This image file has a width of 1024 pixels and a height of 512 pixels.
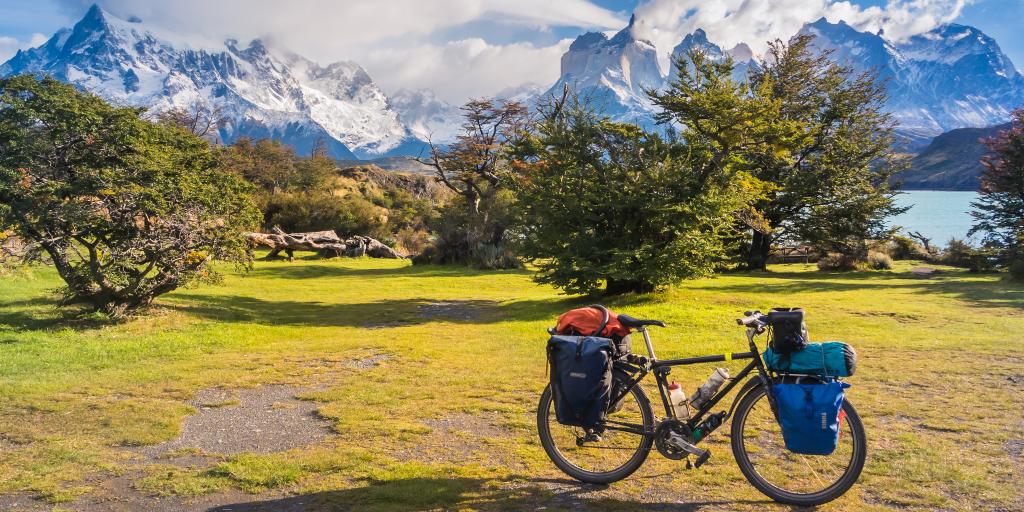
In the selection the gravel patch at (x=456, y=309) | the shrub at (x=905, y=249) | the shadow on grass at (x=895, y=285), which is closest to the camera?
the gravel patch at (x=456, y=309)

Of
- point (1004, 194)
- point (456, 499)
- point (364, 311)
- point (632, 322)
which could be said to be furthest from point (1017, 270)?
point (456, 499)

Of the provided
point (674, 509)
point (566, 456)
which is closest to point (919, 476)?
point (674, 509)

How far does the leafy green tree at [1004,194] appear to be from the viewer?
25594 mm

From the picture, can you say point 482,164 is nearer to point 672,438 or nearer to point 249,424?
point 249,424

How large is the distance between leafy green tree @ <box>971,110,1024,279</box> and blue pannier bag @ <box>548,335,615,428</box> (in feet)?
90.9

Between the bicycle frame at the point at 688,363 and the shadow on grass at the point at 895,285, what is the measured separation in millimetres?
15090

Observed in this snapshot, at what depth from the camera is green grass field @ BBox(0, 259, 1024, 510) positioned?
443 centimetres

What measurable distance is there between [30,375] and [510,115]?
33734mm

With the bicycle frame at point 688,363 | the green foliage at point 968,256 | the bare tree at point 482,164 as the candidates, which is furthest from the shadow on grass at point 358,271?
the bicycle frame at point 688,363

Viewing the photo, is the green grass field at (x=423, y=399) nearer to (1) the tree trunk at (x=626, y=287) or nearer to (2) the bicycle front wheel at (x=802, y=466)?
(2) the bicycle front wheel at (x=802, y=466)

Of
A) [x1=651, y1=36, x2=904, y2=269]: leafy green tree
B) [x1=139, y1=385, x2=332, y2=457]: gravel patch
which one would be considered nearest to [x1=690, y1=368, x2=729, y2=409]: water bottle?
[x1=139, y1=385, x2=332, y2=457]: gravel patch

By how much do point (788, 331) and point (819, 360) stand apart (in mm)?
277

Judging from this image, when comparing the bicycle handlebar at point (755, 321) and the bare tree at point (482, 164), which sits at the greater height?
the bare tree at point (482, 164)

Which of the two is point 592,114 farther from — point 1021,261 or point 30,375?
point 1021,261
